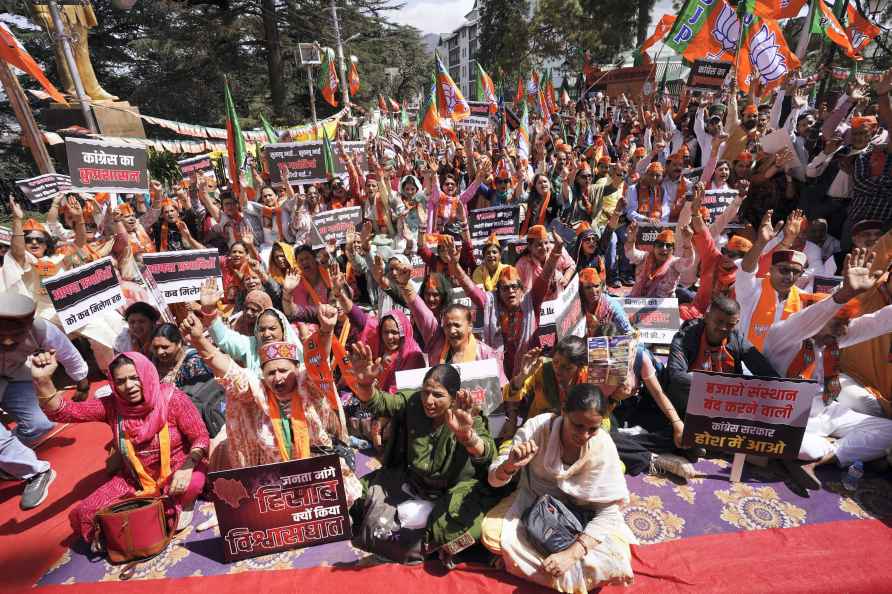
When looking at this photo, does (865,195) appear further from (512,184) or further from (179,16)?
(179,16)

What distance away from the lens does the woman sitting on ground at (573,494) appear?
97.9 inches

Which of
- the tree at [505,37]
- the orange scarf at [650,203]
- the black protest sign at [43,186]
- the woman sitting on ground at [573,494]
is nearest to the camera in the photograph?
the woman sitting on ground at [573,494]

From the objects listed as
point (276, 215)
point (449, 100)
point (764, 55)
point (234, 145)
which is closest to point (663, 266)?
point (276, 215)

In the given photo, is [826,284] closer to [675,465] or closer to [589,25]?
[675,465]

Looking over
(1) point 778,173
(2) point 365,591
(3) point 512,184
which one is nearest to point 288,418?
(2) point 365,591

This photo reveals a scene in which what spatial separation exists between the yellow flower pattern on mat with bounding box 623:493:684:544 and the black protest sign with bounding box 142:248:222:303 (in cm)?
428

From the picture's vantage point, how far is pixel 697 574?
2.68m

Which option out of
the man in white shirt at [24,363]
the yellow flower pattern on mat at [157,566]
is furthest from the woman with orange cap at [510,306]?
the man in white shirt at [24,363]

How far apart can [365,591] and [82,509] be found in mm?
1967

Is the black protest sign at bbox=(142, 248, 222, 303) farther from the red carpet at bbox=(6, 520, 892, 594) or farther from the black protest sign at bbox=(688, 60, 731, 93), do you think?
the black protest sign at bbox=(688, 60, 731, 93)

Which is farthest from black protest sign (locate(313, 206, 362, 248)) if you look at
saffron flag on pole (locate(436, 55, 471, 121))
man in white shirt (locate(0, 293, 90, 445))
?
saffron flag on pole (locate(436, 55, 471, 121))

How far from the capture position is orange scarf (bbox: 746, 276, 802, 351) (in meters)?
3.92

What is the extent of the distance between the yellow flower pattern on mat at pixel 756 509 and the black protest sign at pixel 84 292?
5428 mm

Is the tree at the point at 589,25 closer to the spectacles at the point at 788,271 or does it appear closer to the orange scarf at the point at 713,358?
the spectacles at the point at 788,271
